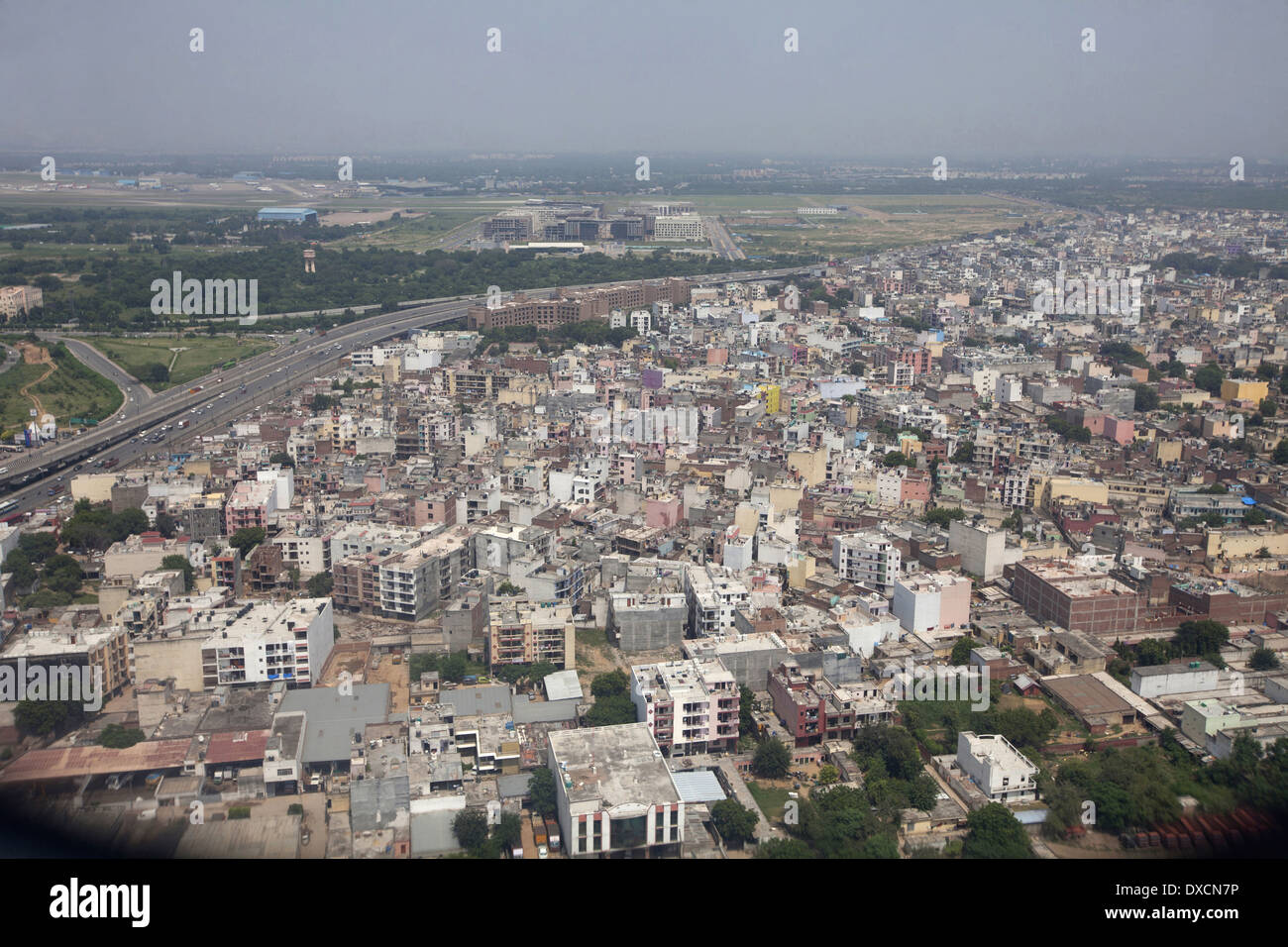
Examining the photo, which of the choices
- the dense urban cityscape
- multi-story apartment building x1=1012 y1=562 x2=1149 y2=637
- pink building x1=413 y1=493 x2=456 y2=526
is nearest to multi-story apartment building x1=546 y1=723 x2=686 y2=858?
the dense urban cityscape

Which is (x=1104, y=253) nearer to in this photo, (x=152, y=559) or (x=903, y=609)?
(x=903, y=609)

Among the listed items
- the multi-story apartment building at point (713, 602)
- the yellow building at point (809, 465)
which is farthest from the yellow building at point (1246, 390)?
the multi-story apartment building at point (713, 602)

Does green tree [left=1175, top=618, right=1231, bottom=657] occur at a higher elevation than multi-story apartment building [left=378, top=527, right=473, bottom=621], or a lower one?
lower

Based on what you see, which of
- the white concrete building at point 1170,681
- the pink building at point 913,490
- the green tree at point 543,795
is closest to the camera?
the green tree at point 543,795

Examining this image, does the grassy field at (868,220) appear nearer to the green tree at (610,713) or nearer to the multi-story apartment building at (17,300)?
the multi-story apartment building at (17,300)

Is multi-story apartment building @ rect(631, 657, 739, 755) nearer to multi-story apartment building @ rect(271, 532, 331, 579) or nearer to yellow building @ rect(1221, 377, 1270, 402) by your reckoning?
multi-story apartment building @ rect(271, 532, 331, 579)

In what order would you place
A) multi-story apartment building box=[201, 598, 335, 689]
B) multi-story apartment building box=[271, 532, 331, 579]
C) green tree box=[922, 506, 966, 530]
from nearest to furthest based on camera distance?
multi-story apartment building box=[201, 598, 335, 689]
multi-story apartment building box=[271, 532, 331, 579]
green tree box=[922, 506, 966, 530]
